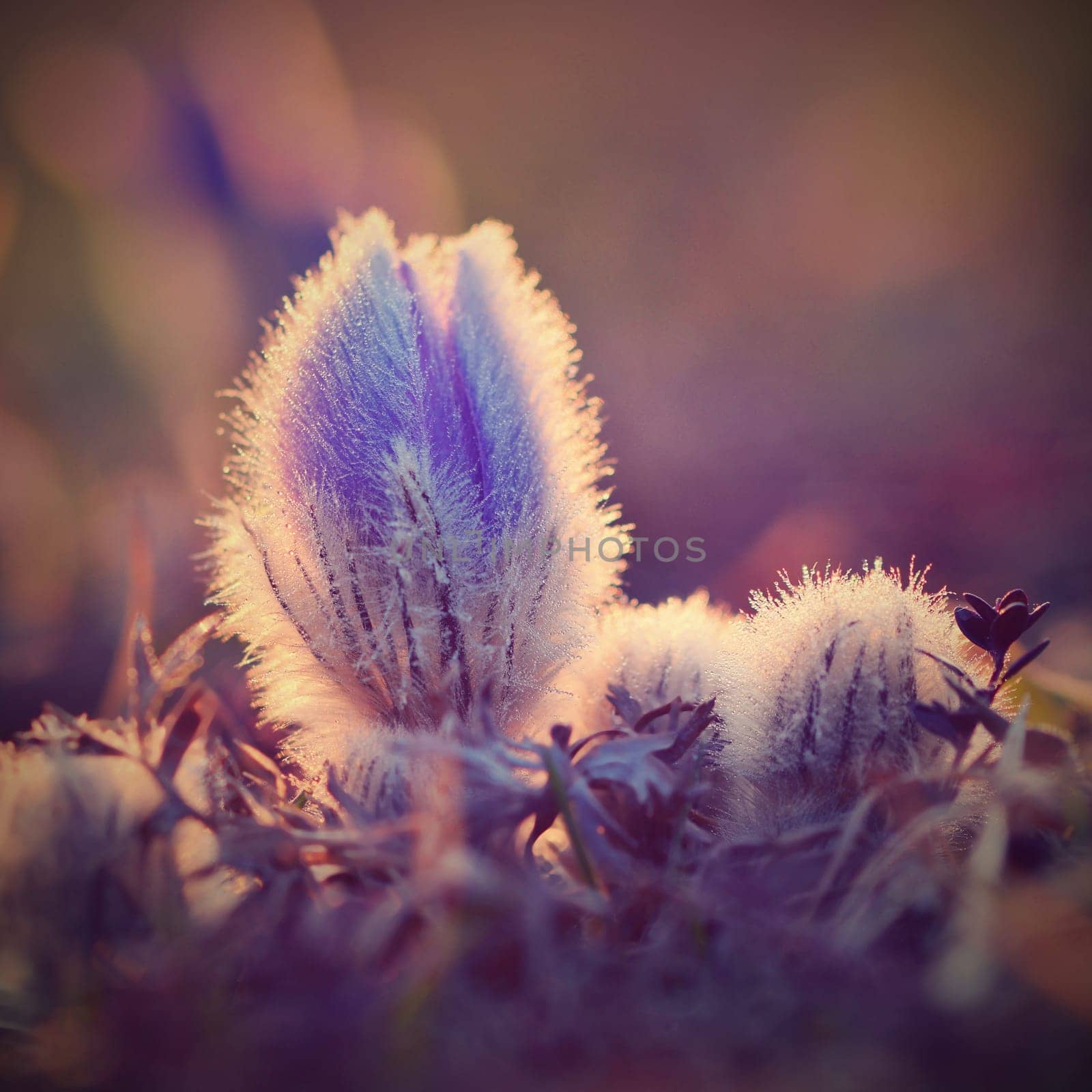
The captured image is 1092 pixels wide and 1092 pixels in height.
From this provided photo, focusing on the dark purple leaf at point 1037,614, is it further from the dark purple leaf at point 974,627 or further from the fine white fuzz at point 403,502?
the fine white fuzz at point 403,502

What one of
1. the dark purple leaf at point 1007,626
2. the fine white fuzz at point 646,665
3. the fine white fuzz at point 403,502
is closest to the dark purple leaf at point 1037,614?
the dark purple leaf at point 1007,626

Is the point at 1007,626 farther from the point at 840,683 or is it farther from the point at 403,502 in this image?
the point at 403,502

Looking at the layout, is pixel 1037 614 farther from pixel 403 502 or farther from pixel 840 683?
pixel 403 502

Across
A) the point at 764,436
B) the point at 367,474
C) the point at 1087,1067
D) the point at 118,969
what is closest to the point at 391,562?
the point at 367,474

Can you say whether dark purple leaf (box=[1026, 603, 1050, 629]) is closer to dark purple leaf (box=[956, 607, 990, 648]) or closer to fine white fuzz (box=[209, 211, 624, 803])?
dark purple leaf (box=[956, 607, 990, 648])

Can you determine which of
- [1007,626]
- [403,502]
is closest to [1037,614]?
[1007,626]

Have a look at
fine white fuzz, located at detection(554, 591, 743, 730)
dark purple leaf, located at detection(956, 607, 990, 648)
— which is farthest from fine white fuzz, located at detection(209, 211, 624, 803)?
dark purple leaf, located at detection(956, 607, 990, 648)

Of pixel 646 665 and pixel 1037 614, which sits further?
pixel 646 665
